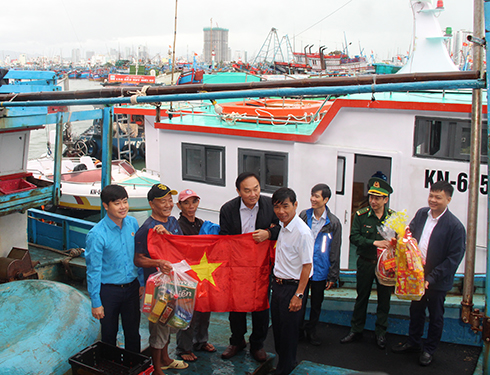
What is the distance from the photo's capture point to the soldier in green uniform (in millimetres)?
4543

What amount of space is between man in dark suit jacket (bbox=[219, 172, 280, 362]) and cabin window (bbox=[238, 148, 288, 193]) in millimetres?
2198

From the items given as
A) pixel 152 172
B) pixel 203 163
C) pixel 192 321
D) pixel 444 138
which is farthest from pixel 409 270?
pixel 152 172

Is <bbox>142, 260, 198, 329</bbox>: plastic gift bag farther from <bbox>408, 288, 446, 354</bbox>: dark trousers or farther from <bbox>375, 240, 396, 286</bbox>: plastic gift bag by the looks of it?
<bbox>408, 288, 446, 354</bbox>: dark trousers

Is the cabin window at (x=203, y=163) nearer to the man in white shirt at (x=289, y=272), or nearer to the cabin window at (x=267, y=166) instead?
the cabin window at (x=267, y=166)

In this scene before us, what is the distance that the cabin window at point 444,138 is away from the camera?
534cm

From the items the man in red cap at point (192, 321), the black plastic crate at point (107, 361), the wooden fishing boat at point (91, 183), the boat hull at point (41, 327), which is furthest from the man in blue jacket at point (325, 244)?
the wooden fishing boat at point (91, 183)

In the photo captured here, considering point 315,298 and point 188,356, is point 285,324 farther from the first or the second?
point 188,356

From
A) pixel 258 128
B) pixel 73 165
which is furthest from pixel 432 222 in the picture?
pixel 73 165

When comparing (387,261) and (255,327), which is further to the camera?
(255,327)

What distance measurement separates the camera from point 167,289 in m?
4.00

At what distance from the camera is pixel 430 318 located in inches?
174

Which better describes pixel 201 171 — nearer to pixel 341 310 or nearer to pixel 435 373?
pixel 341 310

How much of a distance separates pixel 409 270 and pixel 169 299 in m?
2.23

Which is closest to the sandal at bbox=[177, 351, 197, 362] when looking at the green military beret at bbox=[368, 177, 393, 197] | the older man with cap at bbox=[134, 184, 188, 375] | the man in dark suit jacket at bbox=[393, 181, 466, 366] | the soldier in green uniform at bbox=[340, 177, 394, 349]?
the older man with cap at bbox=[134, 184, 188, 375]
